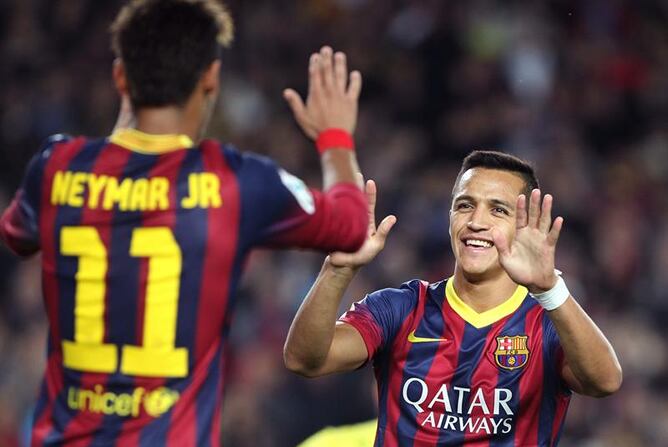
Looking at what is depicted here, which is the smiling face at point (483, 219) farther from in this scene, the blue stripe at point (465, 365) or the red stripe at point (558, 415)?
the red stripe at point (558, 415)

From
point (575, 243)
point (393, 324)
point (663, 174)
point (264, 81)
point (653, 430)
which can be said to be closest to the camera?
point (393, 324)

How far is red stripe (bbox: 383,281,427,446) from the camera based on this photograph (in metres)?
4.64

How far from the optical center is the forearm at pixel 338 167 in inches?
143

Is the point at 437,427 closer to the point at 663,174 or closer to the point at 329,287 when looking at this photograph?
the point at 329,287

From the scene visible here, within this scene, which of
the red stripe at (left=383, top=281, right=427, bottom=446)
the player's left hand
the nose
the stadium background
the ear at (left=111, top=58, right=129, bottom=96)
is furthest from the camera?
the stadium background

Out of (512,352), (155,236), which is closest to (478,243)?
(512,352)

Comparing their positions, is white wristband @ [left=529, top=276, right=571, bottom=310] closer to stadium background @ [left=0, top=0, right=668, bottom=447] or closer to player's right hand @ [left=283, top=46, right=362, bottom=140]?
player's right hand @ [left=283, top=46, right=362, bottom=140]

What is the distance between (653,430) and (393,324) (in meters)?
5.32

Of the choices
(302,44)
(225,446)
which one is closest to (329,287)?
(225,446)

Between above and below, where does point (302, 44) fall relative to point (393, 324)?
above

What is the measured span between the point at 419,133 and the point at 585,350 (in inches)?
Answer: 319

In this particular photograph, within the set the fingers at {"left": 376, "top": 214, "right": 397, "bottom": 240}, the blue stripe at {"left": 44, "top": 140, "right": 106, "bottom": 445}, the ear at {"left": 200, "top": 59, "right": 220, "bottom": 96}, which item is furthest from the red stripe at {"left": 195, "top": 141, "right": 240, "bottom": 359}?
the fingers at {"left": 376, "top": 214, "right": 397, "bottom": 240}

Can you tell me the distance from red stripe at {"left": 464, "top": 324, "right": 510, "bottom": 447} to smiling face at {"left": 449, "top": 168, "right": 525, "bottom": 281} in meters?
0.26

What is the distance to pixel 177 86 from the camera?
355 centimetres
